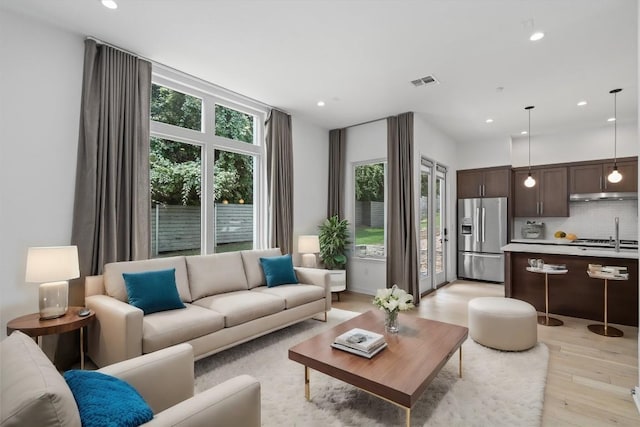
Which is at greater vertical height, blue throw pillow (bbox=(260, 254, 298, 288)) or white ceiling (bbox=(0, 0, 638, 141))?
white ceiling (bbox=(0, 0, 638, 141))

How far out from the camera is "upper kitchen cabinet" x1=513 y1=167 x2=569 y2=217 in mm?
5941

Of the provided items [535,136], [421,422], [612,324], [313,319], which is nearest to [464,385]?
[421,422]

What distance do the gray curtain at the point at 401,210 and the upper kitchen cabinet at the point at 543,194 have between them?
9.71 ft

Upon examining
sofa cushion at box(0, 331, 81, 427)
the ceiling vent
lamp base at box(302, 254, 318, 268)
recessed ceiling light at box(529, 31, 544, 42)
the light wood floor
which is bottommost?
the light wood floor

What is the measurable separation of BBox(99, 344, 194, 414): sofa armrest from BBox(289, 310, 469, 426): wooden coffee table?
0.77 metres

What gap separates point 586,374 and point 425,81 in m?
3.35

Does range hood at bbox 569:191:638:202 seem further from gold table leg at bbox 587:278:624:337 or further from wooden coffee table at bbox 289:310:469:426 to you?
wooden coffee table at bbox 289:310:469:426

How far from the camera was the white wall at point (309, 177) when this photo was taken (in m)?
5.23

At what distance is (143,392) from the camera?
1491 millimetres

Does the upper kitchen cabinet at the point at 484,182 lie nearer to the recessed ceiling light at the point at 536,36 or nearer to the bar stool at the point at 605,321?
the bar stool at the point at 605,321

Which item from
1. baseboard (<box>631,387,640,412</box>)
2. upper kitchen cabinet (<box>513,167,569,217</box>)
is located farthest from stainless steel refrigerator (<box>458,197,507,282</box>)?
baseboard (<box>631,387,640,412</box>)

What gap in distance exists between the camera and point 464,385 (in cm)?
241

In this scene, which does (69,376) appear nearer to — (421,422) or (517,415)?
(421,422)

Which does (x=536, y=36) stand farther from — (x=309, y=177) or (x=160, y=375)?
(x=160, y=375)
